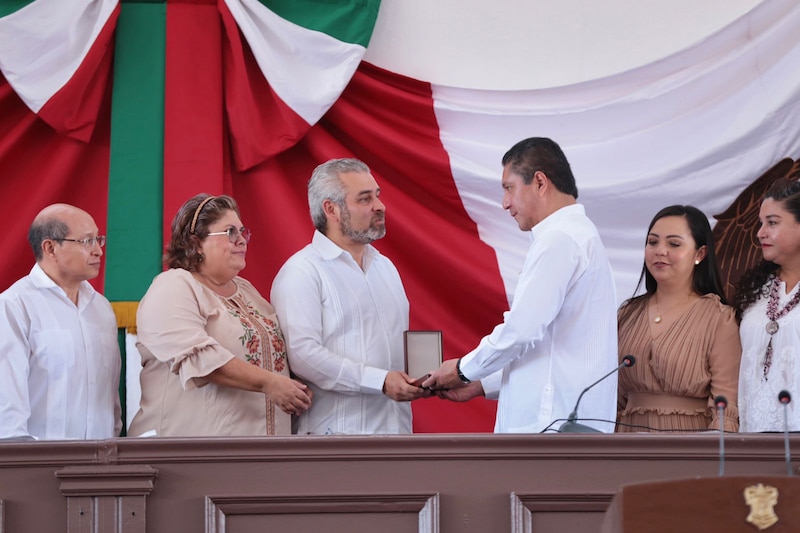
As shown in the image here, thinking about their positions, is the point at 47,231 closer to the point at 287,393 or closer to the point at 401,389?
the point at 287,393

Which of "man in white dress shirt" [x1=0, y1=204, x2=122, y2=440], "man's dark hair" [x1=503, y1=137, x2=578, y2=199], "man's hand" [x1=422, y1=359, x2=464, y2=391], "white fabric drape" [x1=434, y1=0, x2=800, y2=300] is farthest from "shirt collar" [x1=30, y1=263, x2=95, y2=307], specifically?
"white fabric drape" [x1=434, y1=0, x2=800, y2=300]

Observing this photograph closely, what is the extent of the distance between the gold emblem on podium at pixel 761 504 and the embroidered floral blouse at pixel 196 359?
5.75 ft

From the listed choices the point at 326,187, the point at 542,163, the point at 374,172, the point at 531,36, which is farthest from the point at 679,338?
the point at 531,36

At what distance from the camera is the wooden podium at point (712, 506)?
6.85 feet

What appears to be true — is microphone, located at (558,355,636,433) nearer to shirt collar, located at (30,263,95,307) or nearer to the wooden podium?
the wooden podium

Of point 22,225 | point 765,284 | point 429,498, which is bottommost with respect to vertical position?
point 429,498

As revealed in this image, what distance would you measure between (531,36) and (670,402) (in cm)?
177

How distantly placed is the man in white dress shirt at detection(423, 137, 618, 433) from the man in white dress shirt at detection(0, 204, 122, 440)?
1.13m

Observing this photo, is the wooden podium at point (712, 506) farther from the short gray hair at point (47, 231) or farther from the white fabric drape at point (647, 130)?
the white fabric drape at point (647, 130)

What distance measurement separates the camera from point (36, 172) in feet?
14.8

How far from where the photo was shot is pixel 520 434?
2859mm

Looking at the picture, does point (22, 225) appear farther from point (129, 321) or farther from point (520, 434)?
point (520, 434)

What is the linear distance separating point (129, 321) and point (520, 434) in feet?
6.36

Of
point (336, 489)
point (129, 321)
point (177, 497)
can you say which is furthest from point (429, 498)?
point (129, 321)
